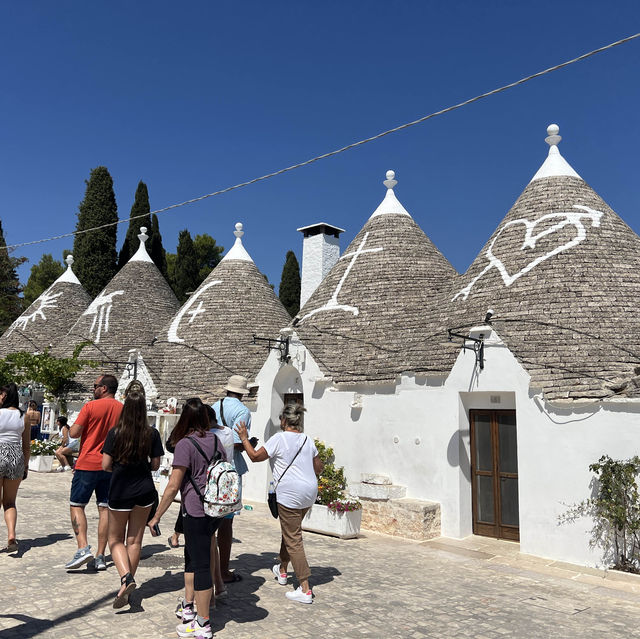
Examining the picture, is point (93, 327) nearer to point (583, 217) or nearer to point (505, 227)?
point (505, 227)

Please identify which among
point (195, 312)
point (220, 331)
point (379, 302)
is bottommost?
point (220, 331)

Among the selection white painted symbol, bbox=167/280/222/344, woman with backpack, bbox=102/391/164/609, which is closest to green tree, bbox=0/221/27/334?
white painted symbol, bbox=167/280/222/344

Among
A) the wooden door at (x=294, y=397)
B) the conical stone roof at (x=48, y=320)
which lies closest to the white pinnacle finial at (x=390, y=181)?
the wooden door at (x=294, y=397)

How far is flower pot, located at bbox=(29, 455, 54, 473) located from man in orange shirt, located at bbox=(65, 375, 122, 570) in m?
10.2

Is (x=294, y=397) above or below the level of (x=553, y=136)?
below

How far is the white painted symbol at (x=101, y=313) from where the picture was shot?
751 inches

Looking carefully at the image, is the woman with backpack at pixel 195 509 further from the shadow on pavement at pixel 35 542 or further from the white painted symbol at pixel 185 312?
the white painted symbol at pixel 185 312

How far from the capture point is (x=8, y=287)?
3738 cm

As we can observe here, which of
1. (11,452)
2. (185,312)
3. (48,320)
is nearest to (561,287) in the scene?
(11,452)

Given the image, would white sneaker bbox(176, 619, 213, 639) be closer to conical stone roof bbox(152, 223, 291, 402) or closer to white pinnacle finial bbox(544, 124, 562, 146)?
conical stone roof bbox(152, 223, 291, 402)

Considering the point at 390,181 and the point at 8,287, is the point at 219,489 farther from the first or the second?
the point at 8,287

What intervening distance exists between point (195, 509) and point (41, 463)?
12.4 meters

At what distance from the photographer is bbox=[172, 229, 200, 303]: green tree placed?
3509 centimetres

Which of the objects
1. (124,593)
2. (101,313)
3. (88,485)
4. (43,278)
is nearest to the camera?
(124,593)
